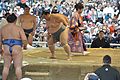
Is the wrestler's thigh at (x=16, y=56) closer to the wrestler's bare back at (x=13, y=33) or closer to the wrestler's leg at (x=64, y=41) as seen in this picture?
the wrestler's bare back at (x=13, y=33)

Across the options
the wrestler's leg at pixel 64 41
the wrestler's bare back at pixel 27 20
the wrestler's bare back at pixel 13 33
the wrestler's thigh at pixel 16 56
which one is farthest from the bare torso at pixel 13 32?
the wrestler's bare back at pixel 27 20

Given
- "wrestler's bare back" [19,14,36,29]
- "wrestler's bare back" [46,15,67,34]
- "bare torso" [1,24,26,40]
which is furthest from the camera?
"wrestler's bare back" [19,14,36,29]

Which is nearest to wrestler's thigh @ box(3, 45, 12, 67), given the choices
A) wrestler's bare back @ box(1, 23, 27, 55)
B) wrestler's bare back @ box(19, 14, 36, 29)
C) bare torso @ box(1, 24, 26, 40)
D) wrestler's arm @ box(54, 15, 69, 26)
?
wrestler's bare back @ box(1, 23, 27, 55)

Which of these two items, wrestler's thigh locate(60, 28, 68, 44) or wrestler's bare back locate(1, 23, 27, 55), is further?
wrestler's thigh locate(60, 28, 68, 44)

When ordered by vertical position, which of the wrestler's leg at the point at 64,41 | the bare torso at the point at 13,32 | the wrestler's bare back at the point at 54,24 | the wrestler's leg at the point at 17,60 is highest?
the wrestler's bare back at the point at 54,24

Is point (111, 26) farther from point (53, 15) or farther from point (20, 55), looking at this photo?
point (20, 55)

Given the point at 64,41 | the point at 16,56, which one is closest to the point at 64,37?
the point at 64,41

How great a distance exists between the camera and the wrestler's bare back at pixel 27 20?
8766 millimetres

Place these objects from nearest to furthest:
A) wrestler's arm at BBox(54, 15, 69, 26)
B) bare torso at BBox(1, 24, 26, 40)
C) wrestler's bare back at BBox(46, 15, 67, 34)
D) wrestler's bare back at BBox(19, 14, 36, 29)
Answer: bare torso at BBox(1, 24, 26, 40) < wrestler's arm at BBox(54, 15, 69, 26) < wrestler's bare back at BBox(46, 15, 67, 34) < wrestler's bare back at BBox(19, 14, 36, 29)

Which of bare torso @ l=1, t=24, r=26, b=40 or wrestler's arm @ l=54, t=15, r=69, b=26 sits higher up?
wrestler's arm @ l=54, t=15, r=69, b=26

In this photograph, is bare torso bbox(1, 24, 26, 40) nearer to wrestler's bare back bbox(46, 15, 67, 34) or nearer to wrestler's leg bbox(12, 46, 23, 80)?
wrestler's leg bbox(12, 46, 23, 80)

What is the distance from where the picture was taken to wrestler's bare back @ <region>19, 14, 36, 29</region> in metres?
8.77

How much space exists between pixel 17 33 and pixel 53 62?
108 centimetres

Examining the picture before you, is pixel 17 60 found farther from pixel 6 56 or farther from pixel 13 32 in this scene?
pixel 13 32
